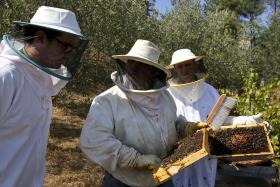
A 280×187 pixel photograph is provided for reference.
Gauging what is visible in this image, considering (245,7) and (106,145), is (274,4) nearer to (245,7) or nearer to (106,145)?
(245,7)

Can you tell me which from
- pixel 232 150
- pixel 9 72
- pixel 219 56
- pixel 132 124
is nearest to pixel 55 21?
pixel 9 72

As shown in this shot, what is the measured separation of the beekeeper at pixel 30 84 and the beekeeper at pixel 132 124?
713mm

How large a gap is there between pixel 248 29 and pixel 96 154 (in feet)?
100

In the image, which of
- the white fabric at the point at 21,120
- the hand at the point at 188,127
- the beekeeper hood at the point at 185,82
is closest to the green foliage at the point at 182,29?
the beekeeper hood at the point at 185,82

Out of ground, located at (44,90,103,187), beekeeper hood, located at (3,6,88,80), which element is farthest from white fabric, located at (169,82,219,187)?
ground, located at (44,90,103,187)

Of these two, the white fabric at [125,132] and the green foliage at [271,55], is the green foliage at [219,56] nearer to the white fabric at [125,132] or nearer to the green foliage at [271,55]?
the green foliage at [271,55]

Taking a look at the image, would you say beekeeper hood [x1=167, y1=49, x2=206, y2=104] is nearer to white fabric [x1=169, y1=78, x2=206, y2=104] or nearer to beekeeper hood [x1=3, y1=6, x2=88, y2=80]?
white fabric [x1=169, y1=78, x2=206, y2=104]

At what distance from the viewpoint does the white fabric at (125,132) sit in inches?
125

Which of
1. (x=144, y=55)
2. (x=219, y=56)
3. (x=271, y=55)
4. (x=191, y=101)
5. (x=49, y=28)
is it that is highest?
(x=49, y=28)

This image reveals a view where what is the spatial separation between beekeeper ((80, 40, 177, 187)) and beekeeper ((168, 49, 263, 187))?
1.17m

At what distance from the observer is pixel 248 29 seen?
3216 centimetres

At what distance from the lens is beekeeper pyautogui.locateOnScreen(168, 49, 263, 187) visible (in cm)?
469

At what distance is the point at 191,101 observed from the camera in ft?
15.7

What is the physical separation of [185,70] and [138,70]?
4.96 ft
